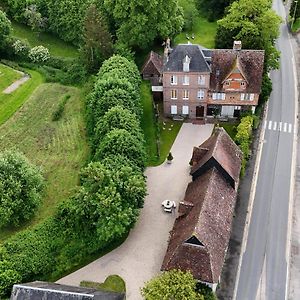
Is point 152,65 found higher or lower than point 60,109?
higher

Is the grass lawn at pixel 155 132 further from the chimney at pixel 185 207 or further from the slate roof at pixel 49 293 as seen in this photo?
the slate roof at pixel 49 293

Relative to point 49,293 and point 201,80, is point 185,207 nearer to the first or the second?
point 49,293

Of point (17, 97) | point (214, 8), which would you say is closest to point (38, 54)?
point (17, 97)

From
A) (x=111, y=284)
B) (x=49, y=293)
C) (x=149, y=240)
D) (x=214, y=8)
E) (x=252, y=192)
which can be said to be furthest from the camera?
(x=214, y=8)

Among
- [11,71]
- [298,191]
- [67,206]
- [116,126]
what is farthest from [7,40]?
[298,191]

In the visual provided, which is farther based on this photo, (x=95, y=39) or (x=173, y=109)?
(x=95, y=39)

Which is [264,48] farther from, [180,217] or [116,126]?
[180,217]

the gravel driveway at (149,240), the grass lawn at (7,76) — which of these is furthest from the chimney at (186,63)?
the grass lawn at (7,76)
